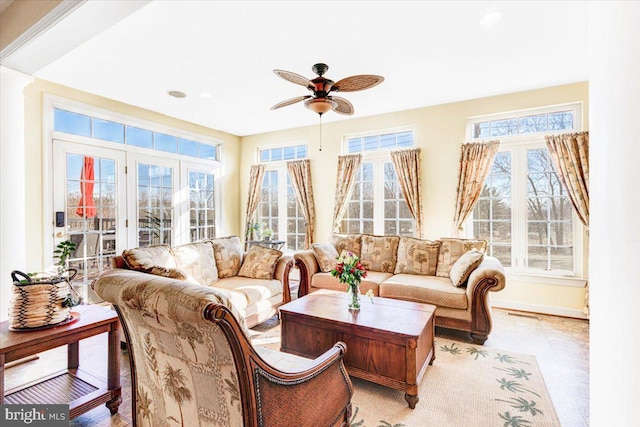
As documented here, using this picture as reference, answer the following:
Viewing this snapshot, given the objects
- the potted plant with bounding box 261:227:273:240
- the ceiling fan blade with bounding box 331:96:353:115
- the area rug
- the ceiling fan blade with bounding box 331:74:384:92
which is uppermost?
the ceiling fan blade with bounding box 331:74:384:92

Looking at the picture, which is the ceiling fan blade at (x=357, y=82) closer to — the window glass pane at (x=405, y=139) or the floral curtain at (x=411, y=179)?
the floral curtain at (x=411, y=179)

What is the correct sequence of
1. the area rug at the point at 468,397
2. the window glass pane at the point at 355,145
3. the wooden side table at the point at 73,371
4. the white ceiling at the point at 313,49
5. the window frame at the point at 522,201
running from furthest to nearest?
the window glass pane at the point at 355,145 → the window frame at the point at 522,201 → the white ceiling at the point at 313,49 → the area rug at the point at 468,397 → the wooden side table at the point at 73,371

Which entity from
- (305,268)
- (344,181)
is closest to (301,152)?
(344,181)

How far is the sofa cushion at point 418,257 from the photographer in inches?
155

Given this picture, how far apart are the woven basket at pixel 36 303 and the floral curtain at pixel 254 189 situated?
4.32 metres

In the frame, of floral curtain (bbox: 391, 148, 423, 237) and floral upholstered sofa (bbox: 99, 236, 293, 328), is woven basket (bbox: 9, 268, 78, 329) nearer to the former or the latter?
floral upholstered sofa (bbox: 99, 236, 293, 328)

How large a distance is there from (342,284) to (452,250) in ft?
4.72

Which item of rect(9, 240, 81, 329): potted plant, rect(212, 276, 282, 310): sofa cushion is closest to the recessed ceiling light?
rect(212, 276, 282, 310): sofa cushion

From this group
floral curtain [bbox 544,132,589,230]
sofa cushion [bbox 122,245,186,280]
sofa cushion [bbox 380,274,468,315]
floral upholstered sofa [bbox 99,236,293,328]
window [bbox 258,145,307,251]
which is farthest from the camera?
window [bbox 258,145,307,251]

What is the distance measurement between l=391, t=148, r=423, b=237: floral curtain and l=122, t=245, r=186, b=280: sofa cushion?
10.8 feet

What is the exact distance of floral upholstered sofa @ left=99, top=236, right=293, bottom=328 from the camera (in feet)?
9.25

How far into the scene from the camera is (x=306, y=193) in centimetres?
564

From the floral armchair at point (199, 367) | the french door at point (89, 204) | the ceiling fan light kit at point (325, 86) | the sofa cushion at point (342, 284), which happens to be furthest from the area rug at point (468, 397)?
the french door at point (89, 204)

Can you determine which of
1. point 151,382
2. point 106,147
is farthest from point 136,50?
point 151,382
